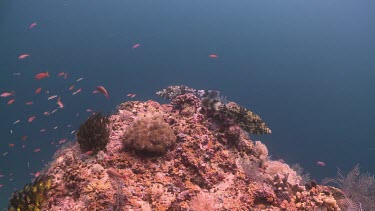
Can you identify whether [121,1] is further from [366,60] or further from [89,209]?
[89,209]

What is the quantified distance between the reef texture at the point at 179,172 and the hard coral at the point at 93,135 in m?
0.11

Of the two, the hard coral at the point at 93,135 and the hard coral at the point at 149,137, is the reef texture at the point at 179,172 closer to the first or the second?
the hard coral at the point at 149,137

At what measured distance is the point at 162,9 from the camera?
86000 millimetres

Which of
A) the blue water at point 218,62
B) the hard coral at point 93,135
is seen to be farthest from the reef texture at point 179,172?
the blue water at point 218,62

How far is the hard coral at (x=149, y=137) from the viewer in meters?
7.33

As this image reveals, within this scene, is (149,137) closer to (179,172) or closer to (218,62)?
(179,172)

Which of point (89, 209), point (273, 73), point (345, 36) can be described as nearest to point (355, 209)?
point (89, 209)

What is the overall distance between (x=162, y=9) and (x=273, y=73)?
121 feet

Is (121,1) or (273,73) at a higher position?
(273,73)

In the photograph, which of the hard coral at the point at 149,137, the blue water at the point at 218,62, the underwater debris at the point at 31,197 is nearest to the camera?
the underwater debris at the point at 31,197

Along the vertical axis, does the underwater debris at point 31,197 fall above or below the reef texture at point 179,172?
below

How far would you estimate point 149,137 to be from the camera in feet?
24.5

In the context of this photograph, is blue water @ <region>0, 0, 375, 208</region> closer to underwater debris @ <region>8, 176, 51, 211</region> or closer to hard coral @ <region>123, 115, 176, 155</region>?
hard coral @ <region>123, 115, 176, 155</region>

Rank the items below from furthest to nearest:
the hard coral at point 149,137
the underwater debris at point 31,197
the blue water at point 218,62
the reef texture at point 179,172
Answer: the blue water at point 218,62, the hard coral at point 149,137, the reef texture at point 179,172, the underwater debris at point 31,197
